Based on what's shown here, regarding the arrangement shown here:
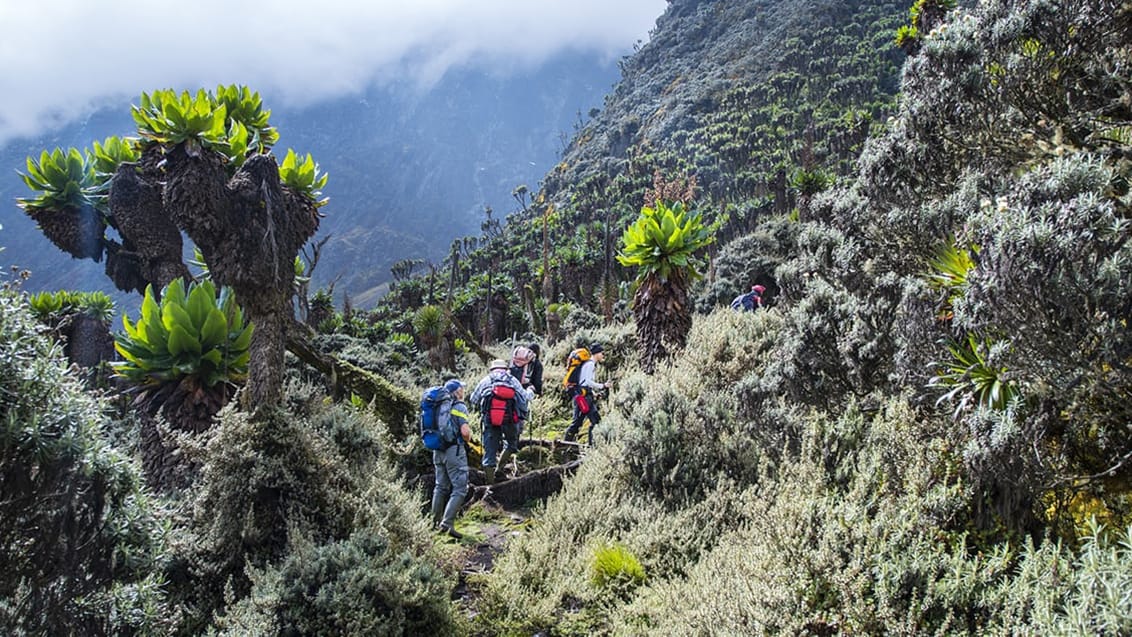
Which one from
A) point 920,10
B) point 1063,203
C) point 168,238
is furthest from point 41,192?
point 920,10

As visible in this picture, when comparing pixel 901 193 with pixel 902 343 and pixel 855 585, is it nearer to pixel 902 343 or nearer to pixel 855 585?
pixel 902 343

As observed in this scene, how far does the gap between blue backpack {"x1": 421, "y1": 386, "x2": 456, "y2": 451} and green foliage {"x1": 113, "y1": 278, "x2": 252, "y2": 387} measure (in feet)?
4.87

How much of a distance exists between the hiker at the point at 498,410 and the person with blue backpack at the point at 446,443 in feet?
2.86

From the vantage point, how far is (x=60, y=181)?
6848 mm

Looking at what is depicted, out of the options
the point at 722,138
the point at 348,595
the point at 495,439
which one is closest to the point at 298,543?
the point at 348,595

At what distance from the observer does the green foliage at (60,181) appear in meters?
6.68

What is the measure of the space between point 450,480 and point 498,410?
3.26ft

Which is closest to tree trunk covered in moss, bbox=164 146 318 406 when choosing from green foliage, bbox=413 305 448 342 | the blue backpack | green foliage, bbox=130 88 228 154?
green foliage, bbox=130 88 228 154

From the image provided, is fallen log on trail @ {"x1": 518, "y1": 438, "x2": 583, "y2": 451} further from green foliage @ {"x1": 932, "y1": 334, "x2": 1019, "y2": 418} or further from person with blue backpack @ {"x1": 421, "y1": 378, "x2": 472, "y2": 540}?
green foliage @ {"x1": 932, "y1": 334, "x2": 1019, "y2": 418}

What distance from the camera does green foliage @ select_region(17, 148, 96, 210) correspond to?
6.68 m

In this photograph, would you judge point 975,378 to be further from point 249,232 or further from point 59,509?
point 249,232

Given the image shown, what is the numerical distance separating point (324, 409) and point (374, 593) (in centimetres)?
204

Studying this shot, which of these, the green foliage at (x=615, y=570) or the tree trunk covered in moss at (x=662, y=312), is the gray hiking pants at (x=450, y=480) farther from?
the tree trunk covered in moss at (x=662, y=312)

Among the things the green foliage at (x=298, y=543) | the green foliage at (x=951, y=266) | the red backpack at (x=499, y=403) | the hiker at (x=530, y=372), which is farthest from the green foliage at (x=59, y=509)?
the hiker at (x=530, y=372)
